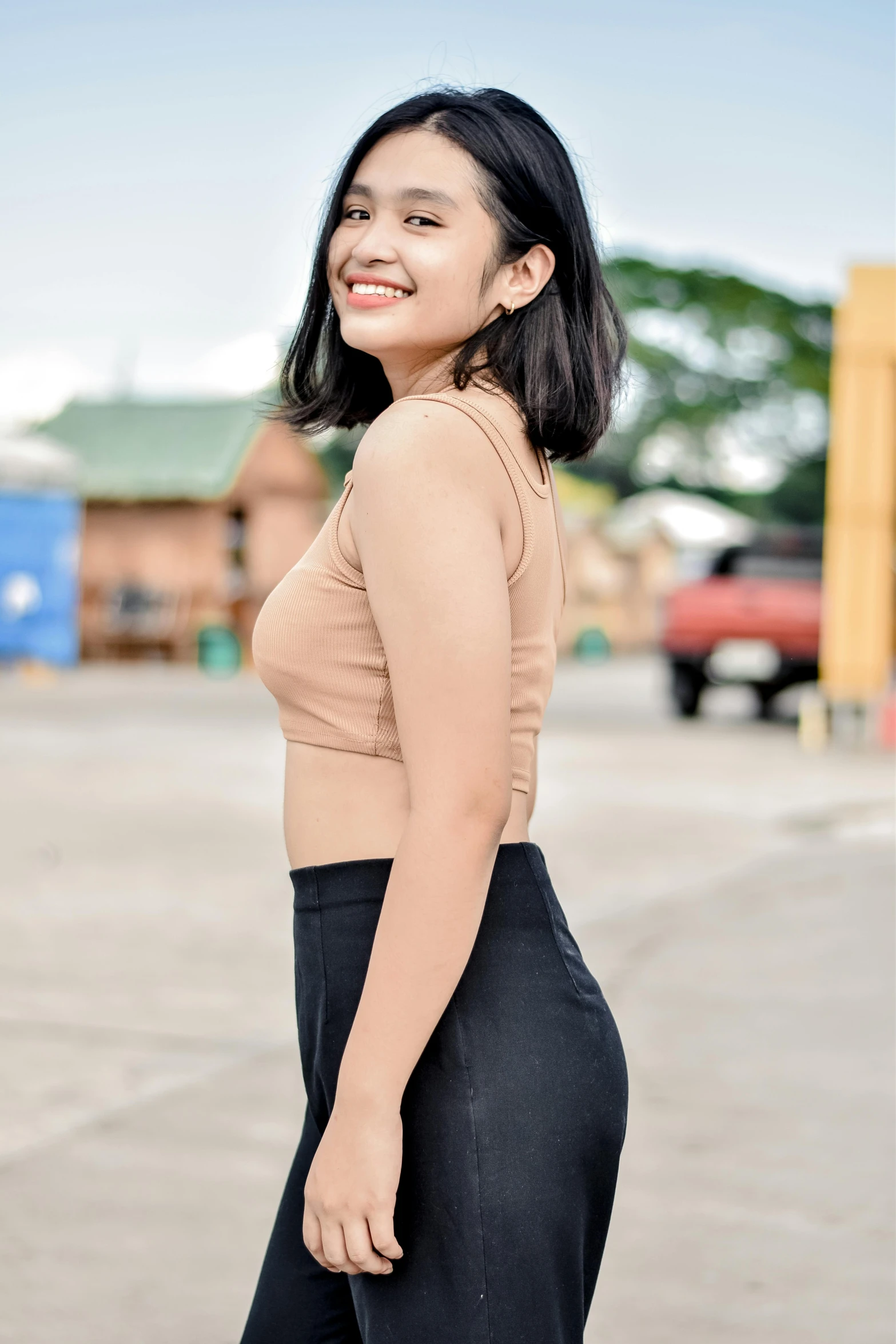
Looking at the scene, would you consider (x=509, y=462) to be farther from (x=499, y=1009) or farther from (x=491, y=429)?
(x=499, y=1009)

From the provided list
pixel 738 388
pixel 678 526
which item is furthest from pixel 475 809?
pixel 738 388

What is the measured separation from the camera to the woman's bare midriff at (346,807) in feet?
4.87

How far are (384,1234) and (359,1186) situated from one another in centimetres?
5

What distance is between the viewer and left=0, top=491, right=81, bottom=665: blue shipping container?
76.7 ft

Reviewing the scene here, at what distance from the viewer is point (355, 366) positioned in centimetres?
184

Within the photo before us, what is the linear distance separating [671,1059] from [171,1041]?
1378 millimetres

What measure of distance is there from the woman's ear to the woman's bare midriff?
0.49 meters

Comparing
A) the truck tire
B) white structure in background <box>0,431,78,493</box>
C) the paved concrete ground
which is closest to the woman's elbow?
the paved concrete ground

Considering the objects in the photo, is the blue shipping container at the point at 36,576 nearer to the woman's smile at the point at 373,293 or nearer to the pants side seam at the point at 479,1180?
the woman's smile at the point at 373,293

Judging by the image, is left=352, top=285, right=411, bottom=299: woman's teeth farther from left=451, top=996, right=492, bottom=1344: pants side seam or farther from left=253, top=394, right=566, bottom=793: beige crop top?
left=451, top=996, right=492, bottom=1344: pants side seam

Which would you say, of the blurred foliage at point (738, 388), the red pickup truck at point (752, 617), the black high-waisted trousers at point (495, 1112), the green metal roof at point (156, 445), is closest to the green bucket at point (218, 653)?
the green metal roof at point (156, 445)

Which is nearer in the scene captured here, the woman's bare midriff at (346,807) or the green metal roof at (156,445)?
the woman's bare midriff at (346,807)

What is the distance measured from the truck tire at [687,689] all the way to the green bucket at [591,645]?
1929 centimetres

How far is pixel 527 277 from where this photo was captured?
159 cm
